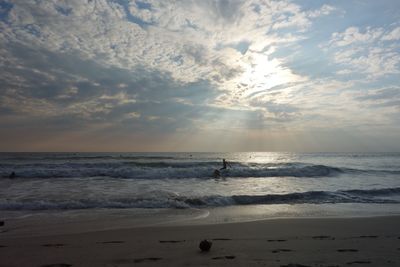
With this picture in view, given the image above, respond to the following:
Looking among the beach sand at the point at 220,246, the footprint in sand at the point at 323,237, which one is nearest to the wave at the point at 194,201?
the beach sand at the point at 220,246

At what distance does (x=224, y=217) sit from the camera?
9.02 metres

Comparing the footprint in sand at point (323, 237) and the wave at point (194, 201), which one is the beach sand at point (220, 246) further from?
the wave at point (194, 201)

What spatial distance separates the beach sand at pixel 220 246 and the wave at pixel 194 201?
2.71 meters

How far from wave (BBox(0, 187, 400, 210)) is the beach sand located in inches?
107

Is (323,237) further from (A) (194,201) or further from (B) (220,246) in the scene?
(A) (194,201)

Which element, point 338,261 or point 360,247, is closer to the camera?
point 338,261

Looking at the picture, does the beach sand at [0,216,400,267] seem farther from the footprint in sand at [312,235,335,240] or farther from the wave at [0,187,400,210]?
the wave at [0,187,400,210]

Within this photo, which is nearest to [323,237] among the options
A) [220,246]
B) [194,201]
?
[220,246]

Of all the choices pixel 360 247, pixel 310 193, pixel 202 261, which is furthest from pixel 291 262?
pixel 310 193

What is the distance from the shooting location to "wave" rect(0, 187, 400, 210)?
10.6m

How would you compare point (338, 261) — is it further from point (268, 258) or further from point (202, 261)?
point (202, 261)

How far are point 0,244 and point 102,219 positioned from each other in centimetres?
286

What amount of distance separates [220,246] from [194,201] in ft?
19.3

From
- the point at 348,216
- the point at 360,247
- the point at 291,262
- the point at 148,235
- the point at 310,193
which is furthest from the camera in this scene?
the point at 310,193
